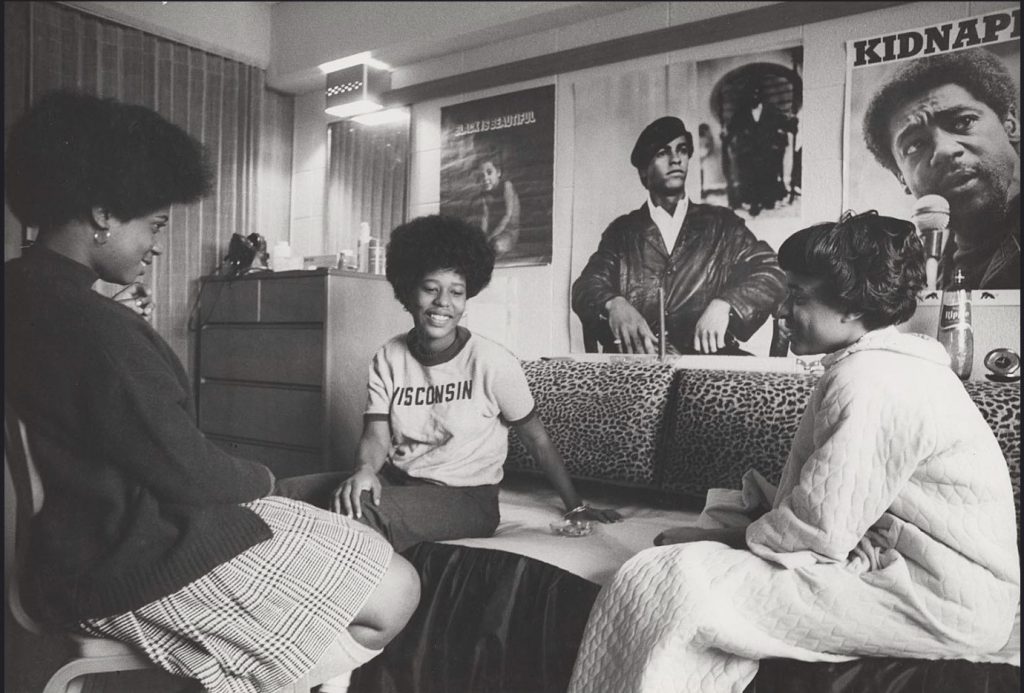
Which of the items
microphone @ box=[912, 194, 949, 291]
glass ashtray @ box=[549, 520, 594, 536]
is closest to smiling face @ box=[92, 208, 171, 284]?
glass ashtray @ box=[549, 520, 594, 536]

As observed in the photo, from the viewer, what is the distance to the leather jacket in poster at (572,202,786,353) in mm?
2928

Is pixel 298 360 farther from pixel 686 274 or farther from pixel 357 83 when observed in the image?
pixel 686 274

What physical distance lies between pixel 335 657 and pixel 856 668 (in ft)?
3.17

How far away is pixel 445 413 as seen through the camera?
6.86ft

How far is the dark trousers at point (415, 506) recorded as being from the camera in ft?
6.20

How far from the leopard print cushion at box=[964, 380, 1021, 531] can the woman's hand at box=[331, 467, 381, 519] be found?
1.68m

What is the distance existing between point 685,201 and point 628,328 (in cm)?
59

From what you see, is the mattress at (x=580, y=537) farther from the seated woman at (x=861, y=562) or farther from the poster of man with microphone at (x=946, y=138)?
the poster of man with microphone at (x=946, y=138)

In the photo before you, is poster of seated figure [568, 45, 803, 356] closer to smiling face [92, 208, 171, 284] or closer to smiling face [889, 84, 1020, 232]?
smiling face [889, 84, 1020, 232]

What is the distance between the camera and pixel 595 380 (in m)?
2.71

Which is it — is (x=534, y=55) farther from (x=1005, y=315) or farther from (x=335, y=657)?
(x=335, y=657)

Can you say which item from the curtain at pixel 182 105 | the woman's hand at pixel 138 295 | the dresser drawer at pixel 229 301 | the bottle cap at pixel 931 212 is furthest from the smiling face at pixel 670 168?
the woman's hand at pixel 138 295

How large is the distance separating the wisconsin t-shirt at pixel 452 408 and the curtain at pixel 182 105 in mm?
2424

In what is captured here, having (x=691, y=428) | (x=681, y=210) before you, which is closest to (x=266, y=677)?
(x=691, y=428)
